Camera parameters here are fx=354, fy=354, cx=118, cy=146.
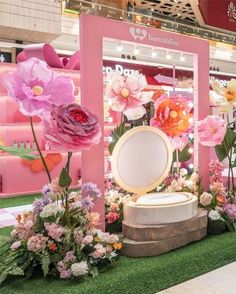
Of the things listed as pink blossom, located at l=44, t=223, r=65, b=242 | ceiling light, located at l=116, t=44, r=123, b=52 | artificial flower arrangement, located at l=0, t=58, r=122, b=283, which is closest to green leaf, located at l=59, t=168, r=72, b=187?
artificial flower arrangement, located at l=0, t=58, r=122, b=283

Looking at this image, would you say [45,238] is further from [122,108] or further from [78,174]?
[78,174]

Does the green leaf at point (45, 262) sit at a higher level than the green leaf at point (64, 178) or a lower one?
lower

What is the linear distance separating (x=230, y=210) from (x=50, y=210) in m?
1.71

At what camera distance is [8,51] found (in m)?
6.58

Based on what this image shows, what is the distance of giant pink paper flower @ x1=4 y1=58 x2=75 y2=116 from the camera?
6.38ft

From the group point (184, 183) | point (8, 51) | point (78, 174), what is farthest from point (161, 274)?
point (8, 51)

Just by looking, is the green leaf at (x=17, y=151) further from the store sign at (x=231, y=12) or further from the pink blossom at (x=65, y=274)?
the store sign at (x=231, y=12)

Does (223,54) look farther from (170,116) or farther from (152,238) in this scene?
(152,238)

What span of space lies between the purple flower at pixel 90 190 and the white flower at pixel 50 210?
0.89 feet

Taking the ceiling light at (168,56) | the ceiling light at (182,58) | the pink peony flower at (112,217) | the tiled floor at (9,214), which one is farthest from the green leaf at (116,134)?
the ceiling light at (182,58)

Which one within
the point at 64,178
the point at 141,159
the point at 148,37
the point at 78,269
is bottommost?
the point at 78,269

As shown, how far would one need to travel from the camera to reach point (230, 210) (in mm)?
3104

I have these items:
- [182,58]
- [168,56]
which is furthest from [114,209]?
[182,58]

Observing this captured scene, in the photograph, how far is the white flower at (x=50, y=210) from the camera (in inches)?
83.6
